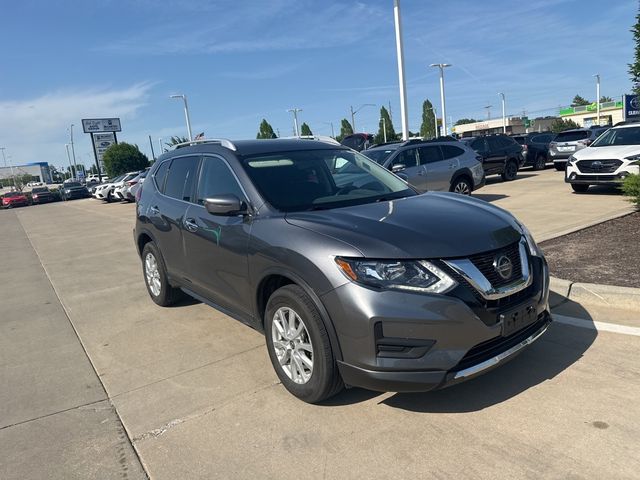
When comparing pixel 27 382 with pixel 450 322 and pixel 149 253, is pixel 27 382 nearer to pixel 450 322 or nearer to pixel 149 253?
pixel 149 253

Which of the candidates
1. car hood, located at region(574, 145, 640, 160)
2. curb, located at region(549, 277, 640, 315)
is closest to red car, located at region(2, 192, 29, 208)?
car hood, located at region(574, 145, 640, 160)

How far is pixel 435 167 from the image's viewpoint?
11969 mm

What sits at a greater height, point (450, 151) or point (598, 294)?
point (450, 151)

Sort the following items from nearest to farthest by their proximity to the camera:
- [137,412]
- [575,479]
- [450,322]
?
[575,479] → [450,322] → [137,412]

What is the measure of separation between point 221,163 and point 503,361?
2.77 meters

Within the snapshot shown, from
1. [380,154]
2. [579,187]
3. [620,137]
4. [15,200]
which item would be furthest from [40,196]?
[620,137]

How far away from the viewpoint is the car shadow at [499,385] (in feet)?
10.8

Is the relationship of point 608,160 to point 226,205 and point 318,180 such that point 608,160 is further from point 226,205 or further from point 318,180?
point 226,205

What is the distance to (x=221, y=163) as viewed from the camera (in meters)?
4.40

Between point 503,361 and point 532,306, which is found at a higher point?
point 532,306

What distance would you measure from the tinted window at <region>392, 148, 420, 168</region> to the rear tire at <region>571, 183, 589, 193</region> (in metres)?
3.98

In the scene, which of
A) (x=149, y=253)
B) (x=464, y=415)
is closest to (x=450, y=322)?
(x=464, y=415)

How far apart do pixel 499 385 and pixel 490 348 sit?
0.56 metres

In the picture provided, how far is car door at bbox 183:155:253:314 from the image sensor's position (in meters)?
3.89
